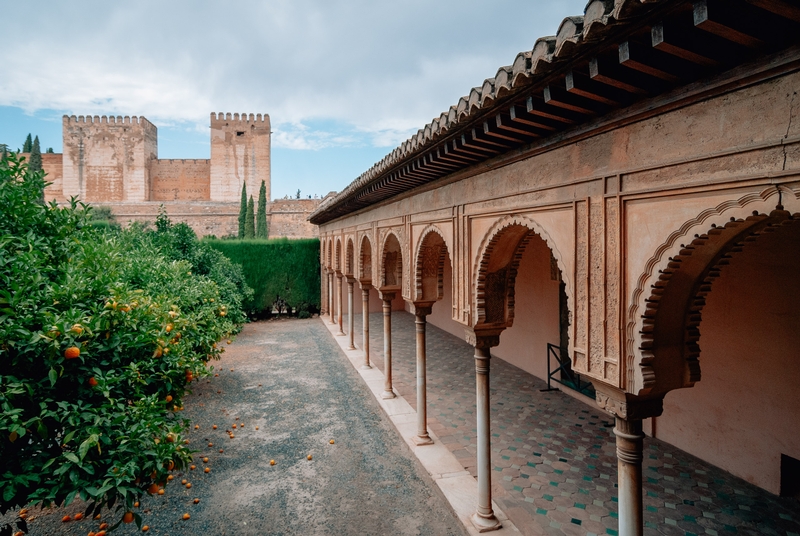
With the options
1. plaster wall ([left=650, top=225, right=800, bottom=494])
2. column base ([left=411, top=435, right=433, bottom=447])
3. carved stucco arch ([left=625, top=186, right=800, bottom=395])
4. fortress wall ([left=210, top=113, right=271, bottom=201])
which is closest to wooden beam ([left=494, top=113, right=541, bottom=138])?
carved stucco arch ([left=625, top=186, right=800, bottom=395])

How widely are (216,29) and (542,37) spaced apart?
727 inches

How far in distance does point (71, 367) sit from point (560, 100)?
3.32 metres

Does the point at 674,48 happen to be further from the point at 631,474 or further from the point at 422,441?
the point at 422,441

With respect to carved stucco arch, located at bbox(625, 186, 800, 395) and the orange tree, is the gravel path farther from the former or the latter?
carved stucco arch, located at bbox(625, 186, 800, 395)

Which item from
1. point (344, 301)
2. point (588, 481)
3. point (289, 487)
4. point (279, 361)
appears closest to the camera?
point (588, 481)

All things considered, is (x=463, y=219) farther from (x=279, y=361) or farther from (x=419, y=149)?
(x=279, y=361)

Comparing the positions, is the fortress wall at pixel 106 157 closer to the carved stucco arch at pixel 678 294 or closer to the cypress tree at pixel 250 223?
the cypress tree at pixel 250 223

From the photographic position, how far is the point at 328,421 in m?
7.65

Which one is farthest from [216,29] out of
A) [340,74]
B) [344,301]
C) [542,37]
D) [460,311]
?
[340,74]

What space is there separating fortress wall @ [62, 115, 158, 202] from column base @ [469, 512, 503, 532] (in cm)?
4507

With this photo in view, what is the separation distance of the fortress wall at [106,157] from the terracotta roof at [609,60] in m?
45.7

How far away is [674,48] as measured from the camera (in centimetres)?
188

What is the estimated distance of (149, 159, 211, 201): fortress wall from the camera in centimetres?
4306

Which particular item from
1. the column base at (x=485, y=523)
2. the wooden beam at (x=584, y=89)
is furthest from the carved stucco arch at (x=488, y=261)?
the column base at (x=485, y=523)
